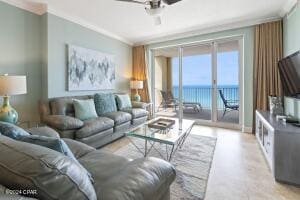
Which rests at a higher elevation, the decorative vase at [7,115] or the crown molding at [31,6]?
the crown molding at [31,6]

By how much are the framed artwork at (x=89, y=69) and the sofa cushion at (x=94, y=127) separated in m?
1.14

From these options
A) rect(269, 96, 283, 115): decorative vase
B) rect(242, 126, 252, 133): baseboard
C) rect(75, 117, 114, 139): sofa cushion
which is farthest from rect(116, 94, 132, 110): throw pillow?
rect(269, 96, 283, 115): decorative vase

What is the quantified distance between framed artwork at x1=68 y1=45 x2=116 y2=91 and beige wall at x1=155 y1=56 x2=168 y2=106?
5.29ft

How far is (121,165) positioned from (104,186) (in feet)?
1.09

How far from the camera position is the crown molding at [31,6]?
278 centimetres

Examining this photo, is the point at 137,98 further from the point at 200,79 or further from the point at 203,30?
the point at 203,30

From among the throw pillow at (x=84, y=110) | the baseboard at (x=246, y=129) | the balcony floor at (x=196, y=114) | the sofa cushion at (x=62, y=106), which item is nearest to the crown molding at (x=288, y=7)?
the baseboard at (x=246, y=129)

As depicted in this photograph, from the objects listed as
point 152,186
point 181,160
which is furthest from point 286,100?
point 152,186

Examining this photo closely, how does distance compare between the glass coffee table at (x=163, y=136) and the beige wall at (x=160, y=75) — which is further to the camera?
the beige wall at (x=160, y=75)

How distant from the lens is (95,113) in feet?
10.8

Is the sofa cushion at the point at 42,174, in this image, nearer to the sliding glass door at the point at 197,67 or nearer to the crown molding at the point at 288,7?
the crown molding at the point at 288,7

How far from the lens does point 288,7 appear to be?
2969mm

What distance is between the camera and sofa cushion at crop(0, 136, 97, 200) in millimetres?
642

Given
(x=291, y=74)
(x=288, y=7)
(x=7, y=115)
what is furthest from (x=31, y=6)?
(x=288, y=7)
